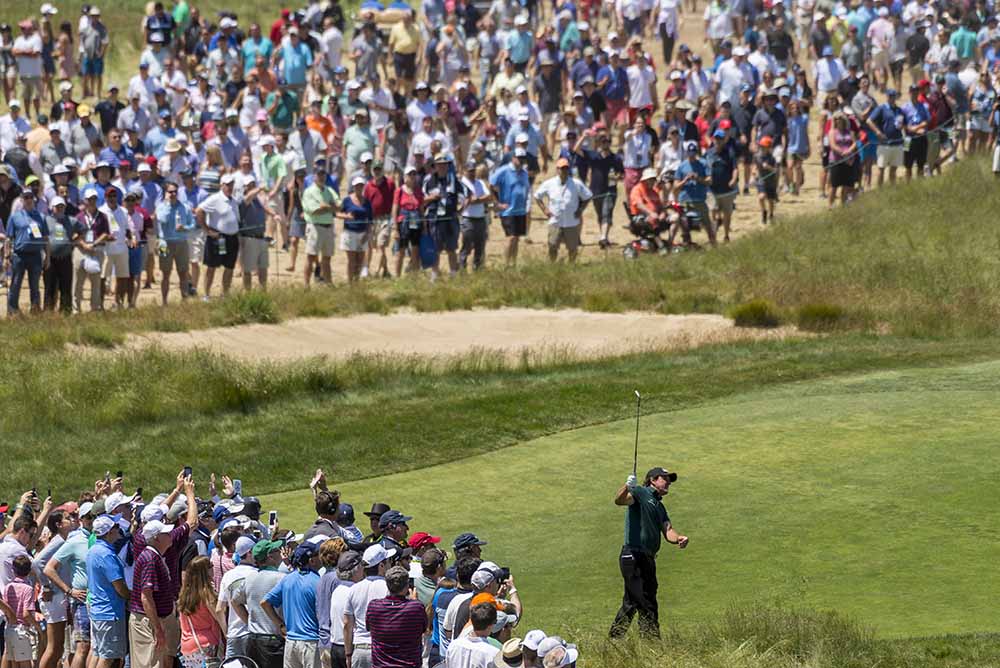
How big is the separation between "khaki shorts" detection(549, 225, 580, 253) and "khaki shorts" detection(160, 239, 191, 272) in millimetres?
7230

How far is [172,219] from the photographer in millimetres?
30938

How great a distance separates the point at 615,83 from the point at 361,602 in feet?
92.3

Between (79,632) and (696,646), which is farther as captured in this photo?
(79,632)

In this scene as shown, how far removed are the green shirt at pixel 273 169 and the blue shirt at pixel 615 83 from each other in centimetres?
936

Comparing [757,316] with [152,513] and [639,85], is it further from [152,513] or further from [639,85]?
[152,513]

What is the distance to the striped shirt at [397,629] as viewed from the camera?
13.4 meters

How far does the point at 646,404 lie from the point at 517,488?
4.61 meters

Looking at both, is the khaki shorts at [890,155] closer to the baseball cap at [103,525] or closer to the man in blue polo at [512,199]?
the man in blue polo at [512,199]

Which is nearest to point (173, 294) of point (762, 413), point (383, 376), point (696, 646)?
point (383, 376)

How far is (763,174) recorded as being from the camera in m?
38.5

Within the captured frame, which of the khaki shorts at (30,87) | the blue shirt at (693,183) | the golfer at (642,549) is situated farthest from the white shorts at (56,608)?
the khaki shorts at (30,87)

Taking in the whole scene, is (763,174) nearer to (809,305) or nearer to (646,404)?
(809,305)

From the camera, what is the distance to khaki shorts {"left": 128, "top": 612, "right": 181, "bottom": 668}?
15375 millimetres

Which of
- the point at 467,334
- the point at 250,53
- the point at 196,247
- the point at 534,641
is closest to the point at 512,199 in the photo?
the point at 467,334
